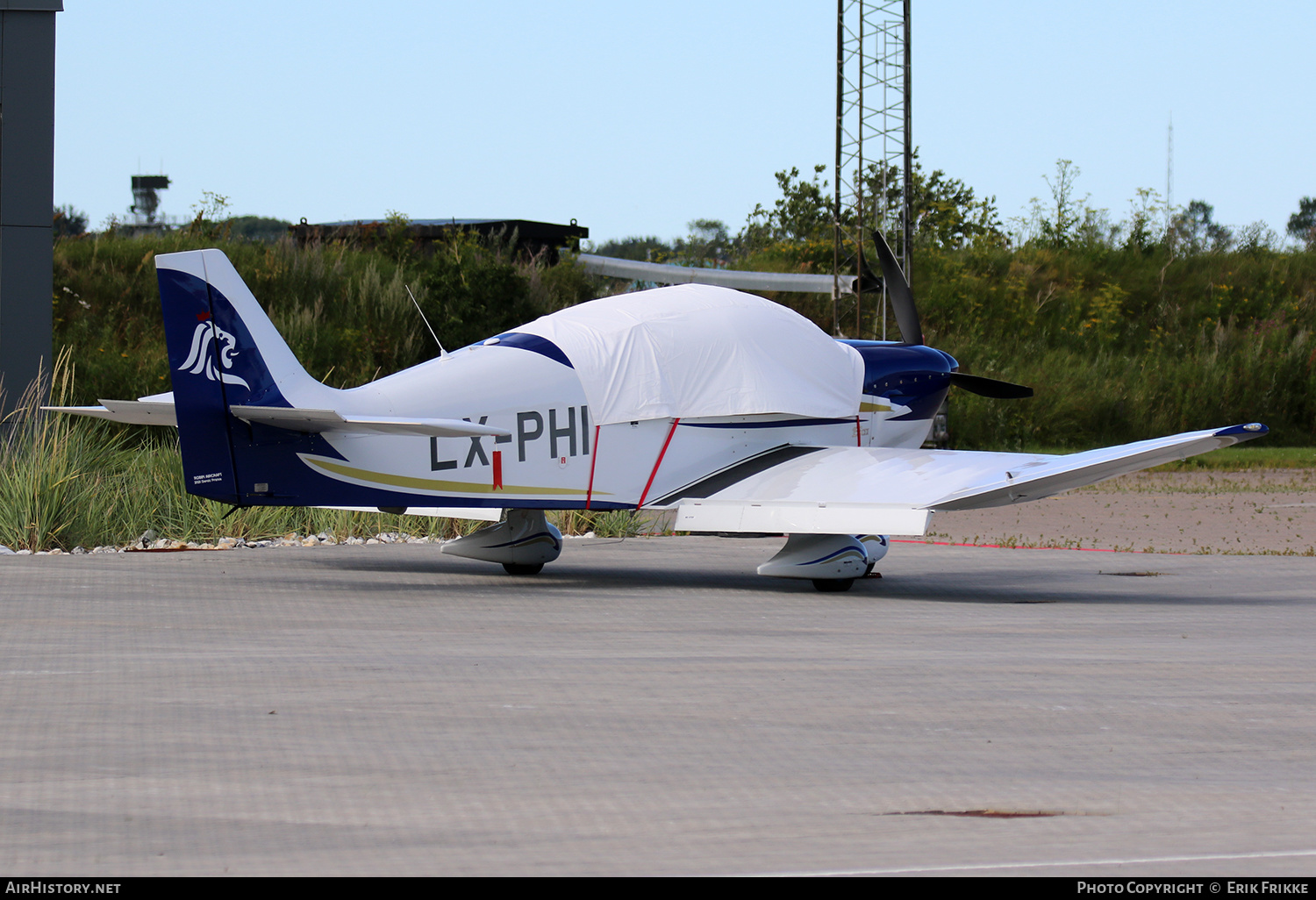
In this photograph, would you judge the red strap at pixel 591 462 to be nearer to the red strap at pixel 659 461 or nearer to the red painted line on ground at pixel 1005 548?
the red strap at pixel 659 461

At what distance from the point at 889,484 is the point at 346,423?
430 cm

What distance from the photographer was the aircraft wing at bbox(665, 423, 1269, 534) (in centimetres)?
1055

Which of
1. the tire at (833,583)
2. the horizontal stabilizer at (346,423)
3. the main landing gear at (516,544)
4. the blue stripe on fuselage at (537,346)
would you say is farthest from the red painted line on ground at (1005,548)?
the horizontal stabilizer at (346,423)

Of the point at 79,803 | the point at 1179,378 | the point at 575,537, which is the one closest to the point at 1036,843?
the point at 79,803

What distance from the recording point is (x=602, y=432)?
38.3ft

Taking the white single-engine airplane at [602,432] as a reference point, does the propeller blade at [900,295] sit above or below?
above

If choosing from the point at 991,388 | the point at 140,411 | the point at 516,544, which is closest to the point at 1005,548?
the point at 991,388

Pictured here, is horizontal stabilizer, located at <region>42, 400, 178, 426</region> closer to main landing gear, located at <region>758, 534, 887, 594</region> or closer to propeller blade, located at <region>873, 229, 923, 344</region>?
main landing gear, located at <region>758, 534, 887, 594</region>

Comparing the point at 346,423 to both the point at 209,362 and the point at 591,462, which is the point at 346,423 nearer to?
the point at 209,362

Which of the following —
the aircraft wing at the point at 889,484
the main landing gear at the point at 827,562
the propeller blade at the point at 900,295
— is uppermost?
the propeller blade at the point at 900,295

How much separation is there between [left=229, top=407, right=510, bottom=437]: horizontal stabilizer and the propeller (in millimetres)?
6363

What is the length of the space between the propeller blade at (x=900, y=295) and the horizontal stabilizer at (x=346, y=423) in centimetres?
641

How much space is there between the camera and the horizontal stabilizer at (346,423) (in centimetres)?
1017

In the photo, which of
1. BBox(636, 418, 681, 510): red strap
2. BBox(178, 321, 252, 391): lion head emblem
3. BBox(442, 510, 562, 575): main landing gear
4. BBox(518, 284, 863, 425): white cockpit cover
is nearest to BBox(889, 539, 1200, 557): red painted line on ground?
BBox(518, 284, 863, 425): white cockpit cover
